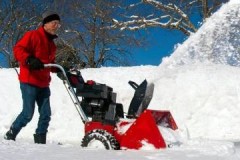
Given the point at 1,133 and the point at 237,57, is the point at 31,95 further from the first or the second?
the point at 237,57

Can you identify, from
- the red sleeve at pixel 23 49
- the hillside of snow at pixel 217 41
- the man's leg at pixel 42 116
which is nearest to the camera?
the red sleeve at pixel 23 49

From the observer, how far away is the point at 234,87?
8438 mm

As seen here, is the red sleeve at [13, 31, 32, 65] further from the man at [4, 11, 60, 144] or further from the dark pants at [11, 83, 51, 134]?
the dark pants at [11, 83, 51, 134]

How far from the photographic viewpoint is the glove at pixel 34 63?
16.1 ft

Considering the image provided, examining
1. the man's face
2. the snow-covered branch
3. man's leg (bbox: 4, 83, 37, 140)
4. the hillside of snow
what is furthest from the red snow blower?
the snow-covered branch

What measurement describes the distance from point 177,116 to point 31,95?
3669 millimetres

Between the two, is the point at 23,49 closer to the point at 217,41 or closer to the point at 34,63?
the point at 34,63

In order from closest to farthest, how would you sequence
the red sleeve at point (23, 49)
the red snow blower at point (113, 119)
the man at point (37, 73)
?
the red snow blower at point (113, 119)
the red sleeve at point (23, 49)
the man at point (37, 73)

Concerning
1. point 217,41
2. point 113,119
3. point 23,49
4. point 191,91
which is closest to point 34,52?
point 23,49

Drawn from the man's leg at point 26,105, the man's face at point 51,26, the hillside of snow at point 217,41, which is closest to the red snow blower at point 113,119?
the man's leg at point 26,105

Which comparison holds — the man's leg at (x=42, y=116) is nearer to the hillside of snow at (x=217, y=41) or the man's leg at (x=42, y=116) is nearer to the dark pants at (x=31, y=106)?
the dark pants at (x=31, y=106)

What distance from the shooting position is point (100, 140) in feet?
15.5

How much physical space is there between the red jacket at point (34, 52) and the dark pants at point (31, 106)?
0.08 m

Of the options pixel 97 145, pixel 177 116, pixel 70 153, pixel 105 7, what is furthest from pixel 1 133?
pixel 105 7
